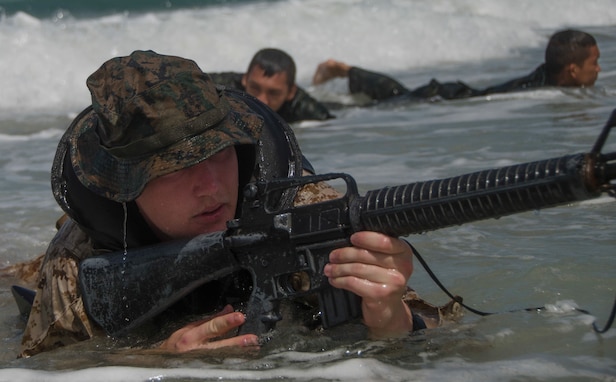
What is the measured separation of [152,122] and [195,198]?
0.27 m

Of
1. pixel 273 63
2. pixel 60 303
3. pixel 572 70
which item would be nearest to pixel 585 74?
pixel 572 70

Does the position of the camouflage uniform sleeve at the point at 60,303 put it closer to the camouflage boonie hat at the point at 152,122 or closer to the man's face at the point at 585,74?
the camouflage boonie hat at the point at 152,122

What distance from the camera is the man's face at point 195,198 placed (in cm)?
310

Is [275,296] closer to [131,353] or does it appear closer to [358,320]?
[358,320]

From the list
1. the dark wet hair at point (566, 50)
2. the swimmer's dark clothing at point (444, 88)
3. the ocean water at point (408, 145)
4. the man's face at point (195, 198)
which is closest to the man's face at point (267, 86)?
the ocean water at point (408, 145)

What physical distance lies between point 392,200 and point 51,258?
4.67 feet

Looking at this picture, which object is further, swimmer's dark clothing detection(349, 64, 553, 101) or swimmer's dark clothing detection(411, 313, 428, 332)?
swimmer's dark clothing detection(349, 64, 553, 101)

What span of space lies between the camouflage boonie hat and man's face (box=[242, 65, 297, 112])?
595 centimetres

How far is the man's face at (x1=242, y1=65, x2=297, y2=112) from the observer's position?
→ 916 centimetres

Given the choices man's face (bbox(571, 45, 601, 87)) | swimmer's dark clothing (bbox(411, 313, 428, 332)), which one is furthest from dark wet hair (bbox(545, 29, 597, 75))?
swimmer's dark clothing (bbox(411, 313, 428, 332))

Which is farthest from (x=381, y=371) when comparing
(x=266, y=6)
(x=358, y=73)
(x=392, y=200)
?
(x=266, y=6)

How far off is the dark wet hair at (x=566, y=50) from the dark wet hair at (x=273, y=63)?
2424mm

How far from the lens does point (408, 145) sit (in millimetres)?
7426

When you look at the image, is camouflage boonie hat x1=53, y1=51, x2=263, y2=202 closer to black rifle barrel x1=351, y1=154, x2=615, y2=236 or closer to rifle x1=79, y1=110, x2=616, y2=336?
rifle x1=79, y1=110, x2=616, y2=336
